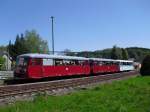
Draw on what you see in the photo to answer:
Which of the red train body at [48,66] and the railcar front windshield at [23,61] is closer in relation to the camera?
the red train body at [48,66]

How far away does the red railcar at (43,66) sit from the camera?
3316 cm

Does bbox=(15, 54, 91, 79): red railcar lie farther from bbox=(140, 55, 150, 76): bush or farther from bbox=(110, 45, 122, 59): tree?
bbox=(110, 45, 122, 59): tree

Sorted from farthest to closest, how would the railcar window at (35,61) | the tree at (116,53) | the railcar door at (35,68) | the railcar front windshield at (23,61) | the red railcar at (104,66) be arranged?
the tree at (116,53) < the red railcar at (104,66) < the railcar window at (35,61) < the railcar front windshield at (23,61) < the railcar door at (35,68)

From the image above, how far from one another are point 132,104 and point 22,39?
106826 millimetres

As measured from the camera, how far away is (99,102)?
15484 mm

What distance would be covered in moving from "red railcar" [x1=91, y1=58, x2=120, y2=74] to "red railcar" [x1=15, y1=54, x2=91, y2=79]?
8.97m

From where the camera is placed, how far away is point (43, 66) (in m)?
34.7

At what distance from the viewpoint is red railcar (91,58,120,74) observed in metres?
51.3

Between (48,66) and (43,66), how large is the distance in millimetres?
1001

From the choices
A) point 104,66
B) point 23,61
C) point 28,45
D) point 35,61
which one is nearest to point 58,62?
point 35,61

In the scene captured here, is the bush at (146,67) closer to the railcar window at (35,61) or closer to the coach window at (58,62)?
the coach window at (58,62)

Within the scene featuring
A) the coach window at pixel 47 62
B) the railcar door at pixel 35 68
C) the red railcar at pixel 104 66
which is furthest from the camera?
the red railcar at pixel 104 66

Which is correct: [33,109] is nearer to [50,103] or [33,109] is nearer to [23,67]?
[50,103]

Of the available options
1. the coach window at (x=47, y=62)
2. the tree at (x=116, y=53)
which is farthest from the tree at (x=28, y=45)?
the coach window at (x=47, y=62)
